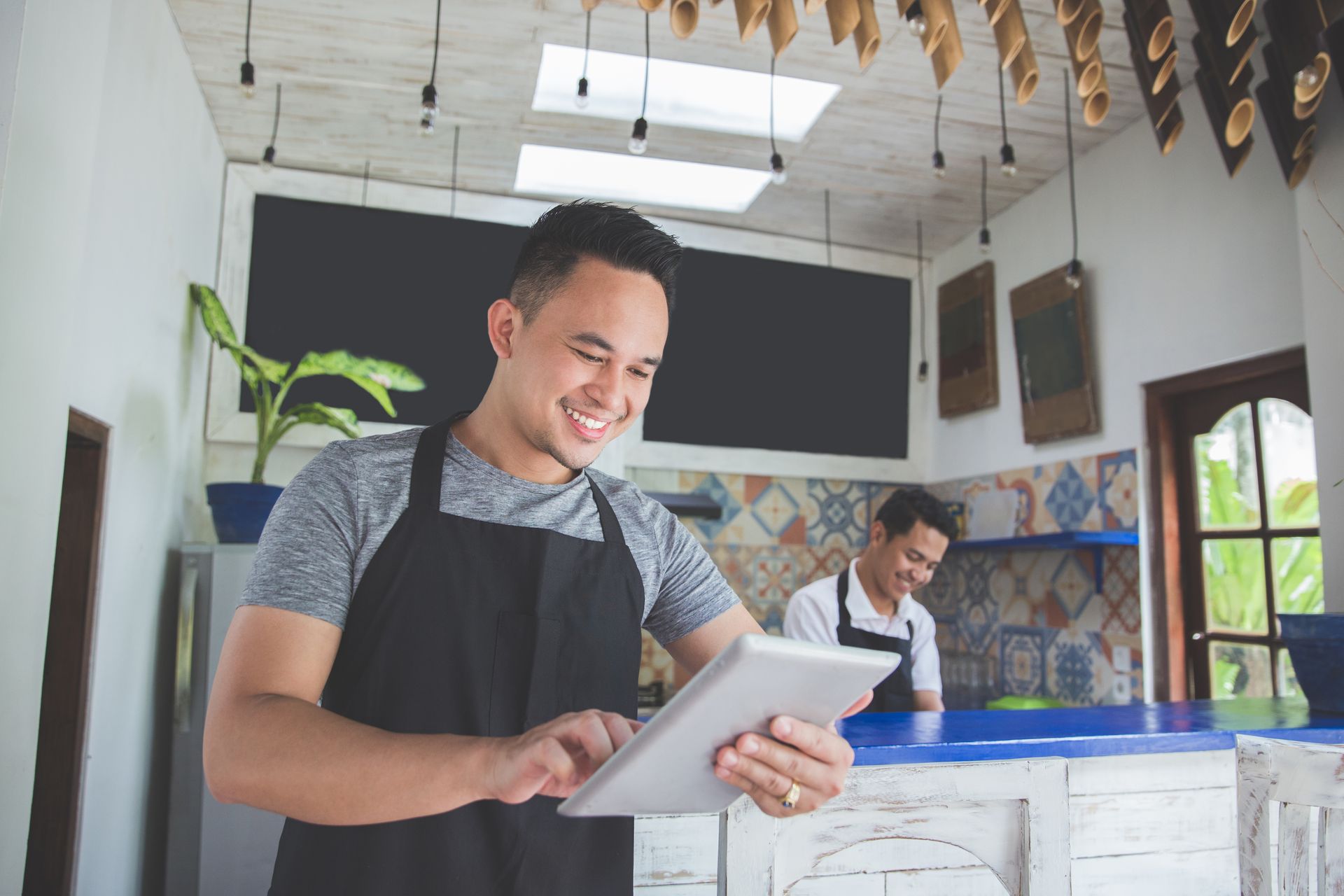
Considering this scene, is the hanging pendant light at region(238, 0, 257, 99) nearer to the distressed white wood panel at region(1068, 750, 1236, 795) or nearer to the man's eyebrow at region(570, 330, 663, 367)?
the man's eyebrow at region(570, 330, 663, 367)

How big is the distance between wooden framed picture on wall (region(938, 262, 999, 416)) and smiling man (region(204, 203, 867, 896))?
329 cm

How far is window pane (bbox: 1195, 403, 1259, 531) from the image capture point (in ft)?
10.5

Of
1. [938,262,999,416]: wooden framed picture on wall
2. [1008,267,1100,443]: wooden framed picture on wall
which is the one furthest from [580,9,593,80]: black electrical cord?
[938,262,999,416]: wooden framed picture on wall

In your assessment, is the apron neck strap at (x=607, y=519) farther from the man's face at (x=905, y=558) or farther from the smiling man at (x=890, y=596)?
the man's face at (x=905, y=558)

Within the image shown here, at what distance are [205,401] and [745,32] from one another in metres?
2.76

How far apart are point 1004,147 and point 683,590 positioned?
2345 mm

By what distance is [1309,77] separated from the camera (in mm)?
2332

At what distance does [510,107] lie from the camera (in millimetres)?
3621

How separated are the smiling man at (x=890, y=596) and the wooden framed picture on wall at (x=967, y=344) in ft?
4.45

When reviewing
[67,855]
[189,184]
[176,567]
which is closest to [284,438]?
[176,567]

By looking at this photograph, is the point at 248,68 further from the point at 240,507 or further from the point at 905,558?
the point at 905,558

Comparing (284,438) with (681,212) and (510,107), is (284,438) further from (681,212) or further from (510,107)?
(681,212)

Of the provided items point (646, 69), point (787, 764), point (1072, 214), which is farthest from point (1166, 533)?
point (787, 764)

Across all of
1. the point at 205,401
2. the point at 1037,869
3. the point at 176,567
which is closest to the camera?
the point at 1037,869
